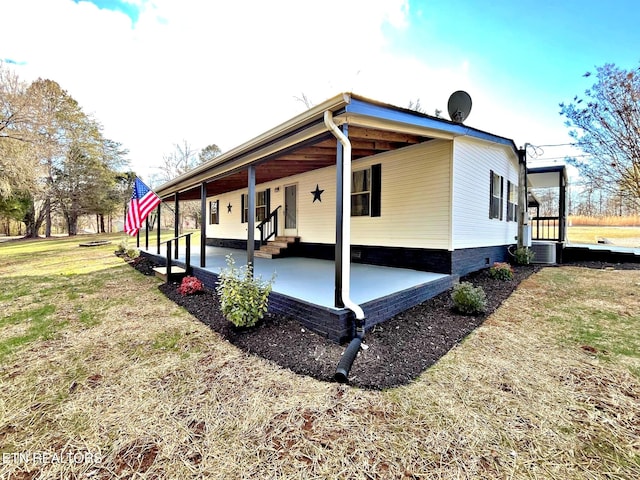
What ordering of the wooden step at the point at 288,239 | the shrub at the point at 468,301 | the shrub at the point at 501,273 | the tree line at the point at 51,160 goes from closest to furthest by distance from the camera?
the shrub at the point at 468,301 < the shrub at the point at 501,273 < the wooden step at the point at 288,239 < the tree line at the point at 51,160

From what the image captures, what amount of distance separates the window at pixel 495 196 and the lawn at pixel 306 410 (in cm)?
417

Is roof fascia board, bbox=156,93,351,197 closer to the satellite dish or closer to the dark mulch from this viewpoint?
the dark mulch

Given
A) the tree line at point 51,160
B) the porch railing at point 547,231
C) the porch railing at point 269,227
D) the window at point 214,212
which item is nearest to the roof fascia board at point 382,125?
the porch railing at point 269,227

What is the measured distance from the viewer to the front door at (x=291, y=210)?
952 centimetres

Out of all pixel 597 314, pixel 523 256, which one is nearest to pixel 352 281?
pixel 597 314

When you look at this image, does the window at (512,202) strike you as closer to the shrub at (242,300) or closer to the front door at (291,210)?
the front door at (291,210)

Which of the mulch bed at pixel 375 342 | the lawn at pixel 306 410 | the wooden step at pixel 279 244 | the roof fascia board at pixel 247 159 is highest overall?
the roof fascia board at pixel 247 159

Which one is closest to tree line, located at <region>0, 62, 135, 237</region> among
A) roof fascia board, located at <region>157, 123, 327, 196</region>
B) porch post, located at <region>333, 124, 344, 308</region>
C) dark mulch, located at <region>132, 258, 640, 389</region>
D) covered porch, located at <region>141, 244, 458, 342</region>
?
roof fascia board, located at <region>157, 123, 327, 196</region>

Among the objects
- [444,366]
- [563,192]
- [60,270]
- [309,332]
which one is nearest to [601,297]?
[444,366]

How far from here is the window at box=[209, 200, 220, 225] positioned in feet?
48.0

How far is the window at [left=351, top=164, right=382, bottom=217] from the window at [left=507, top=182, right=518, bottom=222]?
500 cm

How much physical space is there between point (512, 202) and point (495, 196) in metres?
2.14

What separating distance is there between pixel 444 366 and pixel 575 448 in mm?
1162

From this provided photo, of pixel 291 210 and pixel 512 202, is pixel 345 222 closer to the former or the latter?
pixel 291 210
